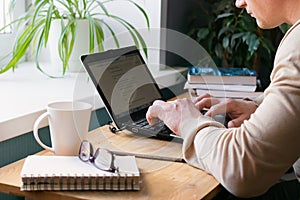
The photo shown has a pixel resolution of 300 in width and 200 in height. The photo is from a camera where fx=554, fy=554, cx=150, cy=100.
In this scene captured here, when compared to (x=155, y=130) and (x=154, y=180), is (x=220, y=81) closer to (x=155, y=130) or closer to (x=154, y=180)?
(x=155, y=130)

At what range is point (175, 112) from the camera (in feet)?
4.13

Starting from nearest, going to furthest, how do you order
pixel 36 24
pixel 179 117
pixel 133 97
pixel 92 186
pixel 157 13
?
1. pixel 92 186
2. pixel 179 117
3. pixel 133 97
4. pixel 36 24
5. pixel 157 13

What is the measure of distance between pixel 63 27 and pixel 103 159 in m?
0.76

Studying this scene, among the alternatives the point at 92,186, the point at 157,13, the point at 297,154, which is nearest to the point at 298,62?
the point at 297,154

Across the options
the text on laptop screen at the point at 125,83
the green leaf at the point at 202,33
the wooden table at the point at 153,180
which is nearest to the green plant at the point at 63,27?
the text on laptop screen at the point at 125,83

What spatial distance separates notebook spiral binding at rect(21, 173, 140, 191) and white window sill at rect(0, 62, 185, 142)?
0.84 ft

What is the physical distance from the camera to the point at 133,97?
1523mm

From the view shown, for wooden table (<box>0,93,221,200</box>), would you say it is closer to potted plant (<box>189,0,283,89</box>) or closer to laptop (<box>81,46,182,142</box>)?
laptop (<box>81,46,182,142</box>)

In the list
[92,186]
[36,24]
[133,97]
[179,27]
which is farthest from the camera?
[179,27]

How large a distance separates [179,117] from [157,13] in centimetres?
94

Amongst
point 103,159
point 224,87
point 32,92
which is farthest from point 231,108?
point 32,92

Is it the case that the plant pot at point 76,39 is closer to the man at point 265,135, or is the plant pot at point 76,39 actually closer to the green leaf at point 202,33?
the green leaf at point 202,33

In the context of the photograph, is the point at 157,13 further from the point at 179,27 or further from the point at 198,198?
the point at 198,198

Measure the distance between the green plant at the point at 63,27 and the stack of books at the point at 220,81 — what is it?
0.64 feet
